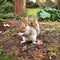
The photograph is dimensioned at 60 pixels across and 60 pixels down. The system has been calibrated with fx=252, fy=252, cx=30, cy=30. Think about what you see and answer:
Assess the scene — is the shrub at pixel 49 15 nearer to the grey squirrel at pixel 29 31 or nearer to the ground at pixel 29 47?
the ground at pixel 29 47

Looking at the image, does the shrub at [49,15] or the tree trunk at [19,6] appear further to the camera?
the tree trunk at [19,6]

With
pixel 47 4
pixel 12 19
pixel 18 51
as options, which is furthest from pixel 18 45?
pixel 47 4

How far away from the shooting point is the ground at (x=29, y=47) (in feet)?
18.2

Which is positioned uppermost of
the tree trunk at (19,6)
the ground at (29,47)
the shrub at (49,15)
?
the tree trunk at (19,6)

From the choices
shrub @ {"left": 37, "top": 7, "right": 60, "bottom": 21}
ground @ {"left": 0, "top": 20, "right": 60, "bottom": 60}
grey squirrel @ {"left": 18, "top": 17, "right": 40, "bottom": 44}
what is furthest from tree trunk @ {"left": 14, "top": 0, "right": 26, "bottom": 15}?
grey squirrel @ {"left": 18, "top": 17, "right": 40, "bottom": 44}

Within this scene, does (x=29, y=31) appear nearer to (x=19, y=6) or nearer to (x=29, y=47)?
(x=29, y=47)

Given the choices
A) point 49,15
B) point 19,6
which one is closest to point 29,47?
point 49,15

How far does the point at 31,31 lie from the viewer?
5.66 m

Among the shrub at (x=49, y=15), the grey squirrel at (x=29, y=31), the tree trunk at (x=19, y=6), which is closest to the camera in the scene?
the grey squirrel at (x=29, y=31)

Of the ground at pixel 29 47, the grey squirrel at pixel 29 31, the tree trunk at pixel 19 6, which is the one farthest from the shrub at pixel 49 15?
the grey squirrel at pixel 29 31

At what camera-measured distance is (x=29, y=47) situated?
5.77 meters

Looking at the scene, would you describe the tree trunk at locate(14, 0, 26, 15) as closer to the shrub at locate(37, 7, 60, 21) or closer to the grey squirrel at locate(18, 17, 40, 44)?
the shrub at locate(37, 7, 60, 21)

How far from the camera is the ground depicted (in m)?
5.56

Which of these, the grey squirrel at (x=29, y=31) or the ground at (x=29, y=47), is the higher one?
the grey squirrel at (x=29, y=31)
